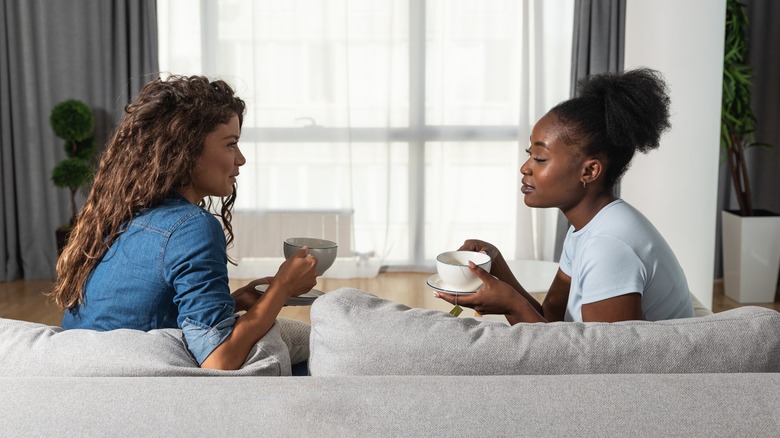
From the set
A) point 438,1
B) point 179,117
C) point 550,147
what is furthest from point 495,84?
point 179,117

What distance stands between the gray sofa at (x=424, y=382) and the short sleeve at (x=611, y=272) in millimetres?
370

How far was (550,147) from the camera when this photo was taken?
182 centimetres

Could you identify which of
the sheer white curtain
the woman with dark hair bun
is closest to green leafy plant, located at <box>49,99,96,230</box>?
the sheer white curtain

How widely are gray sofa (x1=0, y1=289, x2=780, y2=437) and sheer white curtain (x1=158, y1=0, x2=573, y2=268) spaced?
3.78 metres

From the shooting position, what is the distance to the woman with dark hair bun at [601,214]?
5.11 feet

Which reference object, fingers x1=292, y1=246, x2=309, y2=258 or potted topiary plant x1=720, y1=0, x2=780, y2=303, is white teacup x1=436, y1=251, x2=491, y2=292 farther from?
potted topiary plant x1=720, y1=0, x2=780, y2=303

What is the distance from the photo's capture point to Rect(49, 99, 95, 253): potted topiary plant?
4.32 meters

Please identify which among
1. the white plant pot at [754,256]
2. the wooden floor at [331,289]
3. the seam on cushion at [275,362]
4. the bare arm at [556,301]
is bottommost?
the wooden floor at [331,289]

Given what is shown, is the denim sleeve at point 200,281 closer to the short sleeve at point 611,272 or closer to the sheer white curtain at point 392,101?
the short sleeve at point 611,272

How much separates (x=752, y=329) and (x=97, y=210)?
119 centimetres

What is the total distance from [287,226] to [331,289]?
666mm

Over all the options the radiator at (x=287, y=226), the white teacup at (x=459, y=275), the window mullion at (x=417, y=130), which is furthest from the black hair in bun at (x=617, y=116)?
the radiator at (x=287, y=226)

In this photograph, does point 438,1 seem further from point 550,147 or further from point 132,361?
point 132,361

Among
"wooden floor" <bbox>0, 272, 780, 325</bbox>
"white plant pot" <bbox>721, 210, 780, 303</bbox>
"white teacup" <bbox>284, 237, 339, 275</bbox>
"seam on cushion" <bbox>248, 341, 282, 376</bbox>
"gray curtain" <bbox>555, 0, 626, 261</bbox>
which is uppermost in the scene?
"gray curtain" <bbox>555, 0, 626, 261</bbox>
